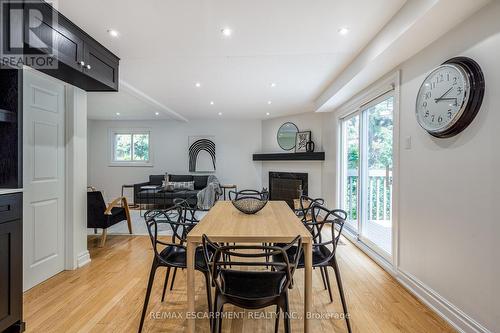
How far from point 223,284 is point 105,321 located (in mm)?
1147

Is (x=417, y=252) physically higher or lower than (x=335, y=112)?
lower

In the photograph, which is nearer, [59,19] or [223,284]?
[223,284]

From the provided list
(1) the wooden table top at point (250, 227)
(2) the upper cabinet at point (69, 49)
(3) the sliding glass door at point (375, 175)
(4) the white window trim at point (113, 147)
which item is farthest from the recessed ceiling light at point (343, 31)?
(4) the white window trim at point (113, 147)

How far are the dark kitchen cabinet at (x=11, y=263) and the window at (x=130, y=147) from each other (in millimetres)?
5830

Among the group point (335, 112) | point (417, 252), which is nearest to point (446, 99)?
point (417, 252)

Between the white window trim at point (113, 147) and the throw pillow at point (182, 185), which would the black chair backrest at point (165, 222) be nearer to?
the throw pillow at point (182, 185)

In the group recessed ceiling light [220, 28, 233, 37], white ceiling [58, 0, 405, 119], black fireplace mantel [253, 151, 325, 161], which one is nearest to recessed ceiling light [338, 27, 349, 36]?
white ceiling [58, 0, 405, 119]

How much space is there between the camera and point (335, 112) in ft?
15.7

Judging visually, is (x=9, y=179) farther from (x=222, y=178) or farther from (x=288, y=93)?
(x=222, y=178)

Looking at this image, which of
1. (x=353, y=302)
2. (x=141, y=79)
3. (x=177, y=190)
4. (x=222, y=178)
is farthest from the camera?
(x=222, y=178)

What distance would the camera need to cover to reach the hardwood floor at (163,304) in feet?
5.86

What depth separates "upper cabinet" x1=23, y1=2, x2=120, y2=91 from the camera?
1705 millimetres

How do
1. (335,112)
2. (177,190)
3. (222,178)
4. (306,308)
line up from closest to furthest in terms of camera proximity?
(306,308) → (335,112) → (177,190) → (222,178)

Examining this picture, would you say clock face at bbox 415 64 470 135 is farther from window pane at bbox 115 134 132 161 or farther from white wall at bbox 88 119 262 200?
window pane at bbox 115 134 132 161
